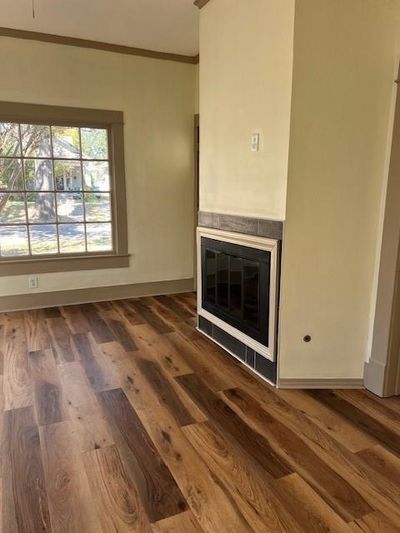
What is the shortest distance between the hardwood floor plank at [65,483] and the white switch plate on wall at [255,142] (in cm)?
203

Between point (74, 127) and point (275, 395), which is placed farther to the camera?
point (74, 127)

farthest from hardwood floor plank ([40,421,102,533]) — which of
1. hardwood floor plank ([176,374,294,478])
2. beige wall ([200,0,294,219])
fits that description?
beige wall ([200,0,294,219])

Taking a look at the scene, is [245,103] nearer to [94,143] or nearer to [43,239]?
[94,143]

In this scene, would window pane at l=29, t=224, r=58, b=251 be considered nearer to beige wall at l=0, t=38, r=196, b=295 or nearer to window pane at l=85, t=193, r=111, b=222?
beige wall at l=0, t=38, r=196, b=295

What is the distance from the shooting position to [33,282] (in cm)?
415

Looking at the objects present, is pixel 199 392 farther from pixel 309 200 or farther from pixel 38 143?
pixel 38 143

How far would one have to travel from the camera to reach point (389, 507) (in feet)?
5.30

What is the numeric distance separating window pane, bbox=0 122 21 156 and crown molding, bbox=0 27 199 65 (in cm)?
81

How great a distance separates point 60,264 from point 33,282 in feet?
1.08

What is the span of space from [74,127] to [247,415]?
11.0ft

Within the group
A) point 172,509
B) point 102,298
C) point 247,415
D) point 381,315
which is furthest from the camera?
point 102,298

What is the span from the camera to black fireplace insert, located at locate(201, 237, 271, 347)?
2.66m

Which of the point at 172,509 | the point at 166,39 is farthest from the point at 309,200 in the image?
the point at 166,39

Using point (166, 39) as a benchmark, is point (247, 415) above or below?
below
